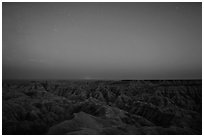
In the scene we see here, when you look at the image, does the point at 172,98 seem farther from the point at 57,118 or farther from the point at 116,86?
the point at 57,118

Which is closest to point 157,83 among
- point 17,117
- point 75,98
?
point 75,98

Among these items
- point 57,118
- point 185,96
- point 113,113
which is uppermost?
point 185,96

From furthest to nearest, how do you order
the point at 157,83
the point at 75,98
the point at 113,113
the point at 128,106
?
the point at 157,83
the point at 75,98
the point at 128,106
the point at 113,113

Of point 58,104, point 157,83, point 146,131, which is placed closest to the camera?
point 146,131

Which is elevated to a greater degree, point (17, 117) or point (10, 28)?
point (10, 28)

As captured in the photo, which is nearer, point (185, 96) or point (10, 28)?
point (10, 28)

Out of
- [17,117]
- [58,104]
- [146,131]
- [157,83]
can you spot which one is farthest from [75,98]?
[146,131]
